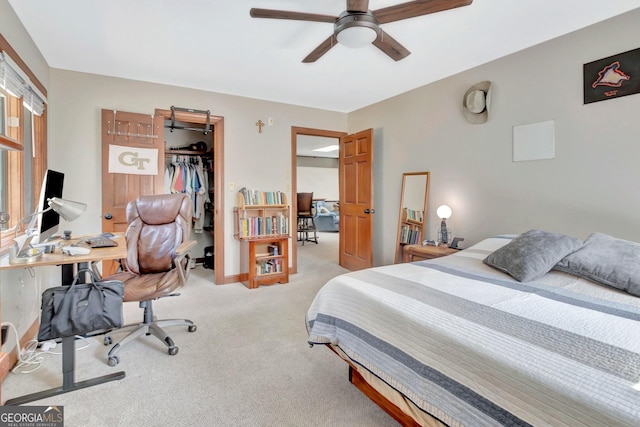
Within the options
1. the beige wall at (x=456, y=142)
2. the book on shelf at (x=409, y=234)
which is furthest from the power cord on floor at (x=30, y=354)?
the book on shelf at (x=409, y=234)

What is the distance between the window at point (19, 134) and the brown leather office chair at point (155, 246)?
0.72 meters

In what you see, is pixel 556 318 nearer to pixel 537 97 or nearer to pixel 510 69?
pixel 537 97

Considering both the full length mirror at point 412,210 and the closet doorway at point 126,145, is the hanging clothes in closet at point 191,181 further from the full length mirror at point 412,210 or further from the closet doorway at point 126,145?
the full length mirror at point 412,210

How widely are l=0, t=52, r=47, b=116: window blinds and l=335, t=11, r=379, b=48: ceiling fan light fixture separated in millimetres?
2085

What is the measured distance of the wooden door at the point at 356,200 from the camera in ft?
13.8

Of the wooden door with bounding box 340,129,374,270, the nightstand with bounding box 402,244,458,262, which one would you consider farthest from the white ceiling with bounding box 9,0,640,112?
the nightstand with bounding box 402,244,458,262

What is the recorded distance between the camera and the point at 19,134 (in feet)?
7.66

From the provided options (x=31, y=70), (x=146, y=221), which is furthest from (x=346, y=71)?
(x=31, y=70)

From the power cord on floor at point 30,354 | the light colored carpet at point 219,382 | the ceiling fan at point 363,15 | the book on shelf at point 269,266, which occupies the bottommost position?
the light colored carpet at point 219,382

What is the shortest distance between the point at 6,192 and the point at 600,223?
435cm

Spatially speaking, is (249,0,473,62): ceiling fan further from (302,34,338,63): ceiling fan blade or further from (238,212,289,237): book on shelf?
(238,212,289,237): book on shelf

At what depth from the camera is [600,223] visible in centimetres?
232

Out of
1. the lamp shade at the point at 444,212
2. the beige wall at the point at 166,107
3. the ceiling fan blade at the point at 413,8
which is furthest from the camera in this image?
the lamp shade at the point at 444,212

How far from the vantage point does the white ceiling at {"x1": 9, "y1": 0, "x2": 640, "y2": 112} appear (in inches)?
84.0
